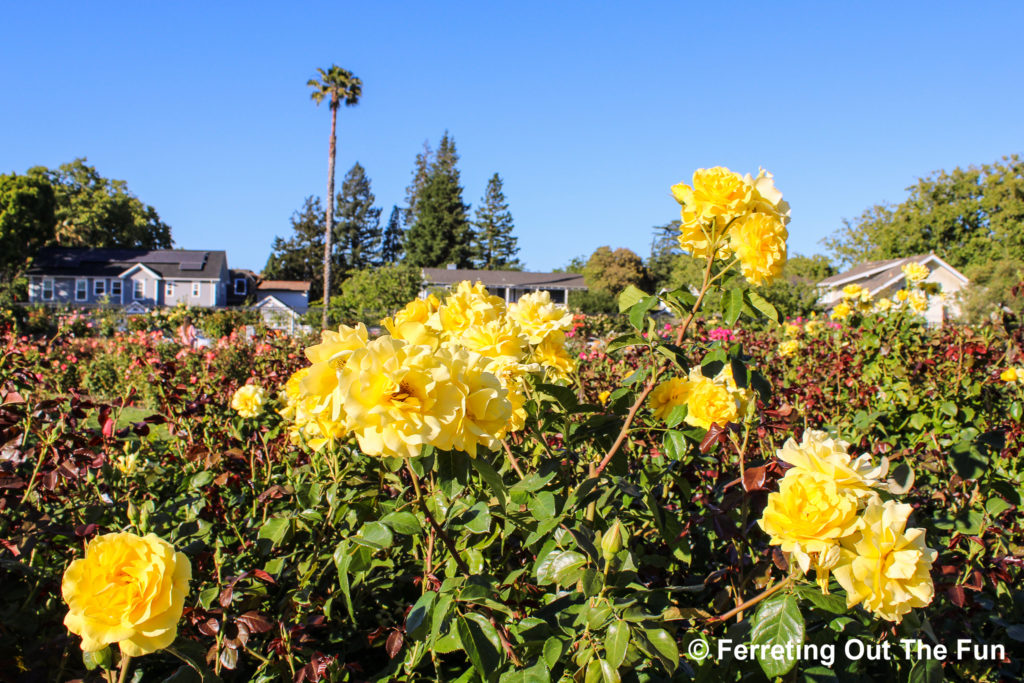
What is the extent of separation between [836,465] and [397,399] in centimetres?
79

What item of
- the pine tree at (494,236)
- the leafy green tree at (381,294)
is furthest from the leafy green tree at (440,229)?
the leafy green tree at (381,294)

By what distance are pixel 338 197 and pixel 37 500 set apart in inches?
2447

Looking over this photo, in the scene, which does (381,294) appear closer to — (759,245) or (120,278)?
(759,245)

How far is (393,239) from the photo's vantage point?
62969mm

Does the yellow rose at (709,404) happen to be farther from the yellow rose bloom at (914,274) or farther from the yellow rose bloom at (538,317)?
the yellow rose bloom at (914,274)

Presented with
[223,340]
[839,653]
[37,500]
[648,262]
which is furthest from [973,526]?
[648,262]

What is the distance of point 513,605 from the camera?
175cm

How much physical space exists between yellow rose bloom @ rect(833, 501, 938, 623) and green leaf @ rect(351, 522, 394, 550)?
846 mm

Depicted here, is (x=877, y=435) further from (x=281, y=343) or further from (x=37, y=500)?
(x=281, y=343)

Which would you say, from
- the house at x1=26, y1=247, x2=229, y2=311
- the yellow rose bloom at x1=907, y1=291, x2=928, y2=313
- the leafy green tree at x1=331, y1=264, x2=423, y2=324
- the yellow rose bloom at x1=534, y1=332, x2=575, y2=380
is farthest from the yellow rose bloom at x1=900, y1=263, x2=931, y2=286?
the house at x1=26, y1=247, x2=229, y2=311

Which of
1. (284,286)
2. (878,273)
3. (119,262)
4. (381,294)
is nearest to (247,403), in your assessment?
(381,294)

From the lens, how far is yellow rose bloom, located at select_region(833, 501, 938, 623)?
40.9 inches

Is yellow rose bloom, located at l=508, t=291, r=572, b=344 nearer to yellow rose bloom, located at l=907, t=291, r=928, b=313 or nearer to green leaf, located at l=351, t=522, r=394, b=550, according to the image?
green leaf, located at l=351, t=522, r=394, b=550

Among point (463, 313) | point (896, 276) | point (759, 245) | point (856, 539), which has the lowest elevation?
point (856, 539)
